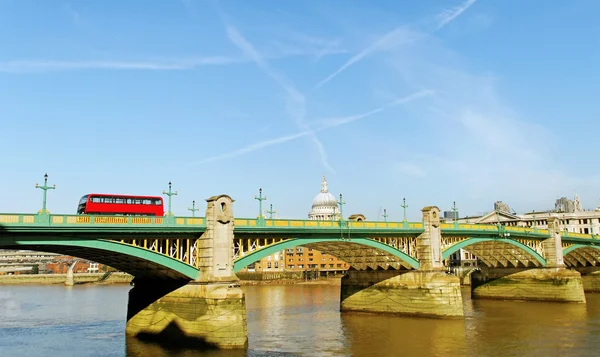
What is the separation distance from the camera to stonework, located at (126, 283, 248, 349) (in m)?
36.4

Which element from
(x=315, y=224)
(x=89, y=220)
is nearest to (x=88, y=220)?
(x=89, y=220)

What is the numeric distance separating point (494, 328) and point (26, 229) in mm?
39142

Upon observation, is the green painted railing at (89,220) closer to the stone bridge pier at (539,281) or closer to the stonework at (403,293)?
the stonework at (403,293)

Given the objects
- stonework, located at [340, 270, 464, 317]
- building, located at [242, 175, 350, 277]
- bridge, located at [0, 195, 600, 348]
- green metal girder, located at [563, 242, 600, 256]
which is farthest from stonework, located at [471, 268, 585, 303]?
building, located at [242, 175, 350, 277]

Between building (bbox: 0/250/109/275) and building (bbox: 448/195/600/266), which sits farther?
building (bbox: 0/250/109/275)

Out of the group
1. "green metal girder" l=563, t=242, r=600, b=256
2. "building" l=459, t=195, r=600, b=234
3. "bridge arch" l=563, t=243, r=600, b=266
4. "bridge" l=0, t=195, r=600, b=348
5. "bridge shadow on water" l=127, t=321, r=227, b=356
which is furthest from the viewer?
"building" l=459, t=195, r=600, b=234

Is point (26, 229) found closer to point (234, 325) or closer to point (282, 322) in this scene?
point (234, 325)

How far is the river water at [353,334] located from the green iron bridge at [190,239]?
5.83 m

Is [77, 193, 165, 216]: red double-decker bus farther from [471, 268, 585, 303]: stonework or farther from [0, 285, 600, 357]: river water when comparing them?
[471, 268, 585, 303]: stonework

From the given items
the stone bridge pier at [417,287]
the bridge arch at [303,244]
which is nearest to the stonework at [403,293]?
Answer: the stone bridge pier at [417,287]

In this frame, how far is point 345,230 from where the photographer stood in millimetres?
49750

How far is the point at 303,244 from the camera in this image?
47469 mm

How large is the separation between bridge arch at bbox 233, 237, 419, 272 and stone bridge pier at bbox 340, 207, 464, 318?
62.8 inches

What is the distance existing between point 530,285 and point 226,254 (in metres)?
51.7
